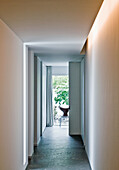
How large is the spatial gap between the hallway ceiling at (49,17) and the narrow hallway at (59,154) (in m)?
2.66

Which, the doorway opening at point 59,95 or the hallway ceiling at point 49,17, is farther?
the doorway opening at point 59,95

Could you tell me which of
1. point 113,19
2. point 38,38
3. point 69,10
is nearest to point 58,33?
point 38,38

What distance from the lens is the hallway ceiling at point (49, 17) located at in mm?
2381

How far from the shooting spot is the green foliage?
10.4 metres

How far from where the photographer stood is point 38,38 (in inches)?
161

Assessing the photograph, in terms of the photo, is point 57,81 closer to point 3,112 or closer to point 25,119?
point 25,119

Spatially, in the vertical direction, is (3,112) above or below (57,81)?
below

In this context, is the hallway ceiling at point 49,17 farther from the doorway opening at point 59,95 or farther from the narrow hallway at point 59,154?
the doorway opening at point 59,95

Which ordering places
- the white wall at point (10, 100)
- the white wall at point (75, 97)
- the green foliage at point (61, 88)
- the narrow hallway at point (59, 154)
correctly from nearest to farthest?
1. the white wall at point (10, 100)
2. the narrow hallway at point (59, 154)
3. the white wall at point (75, 97)
4. the green foliage at point (61, 88)

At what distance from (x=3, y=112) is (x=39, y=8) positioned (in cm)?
139

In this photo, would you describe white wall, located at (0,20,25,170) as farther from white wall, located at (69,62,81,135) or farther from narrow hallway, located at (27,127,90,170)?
white wall, located at (69,62,81,135)

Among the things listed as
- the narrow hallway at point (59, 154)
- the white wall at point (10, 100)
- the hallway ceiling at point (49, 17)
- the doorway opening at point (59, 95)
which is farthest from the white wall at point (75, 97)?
the hallway ceiling at point (49, 17)

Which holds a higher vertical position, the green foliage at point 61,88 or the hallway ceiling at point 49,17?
the hallway ceiling at point 49,17

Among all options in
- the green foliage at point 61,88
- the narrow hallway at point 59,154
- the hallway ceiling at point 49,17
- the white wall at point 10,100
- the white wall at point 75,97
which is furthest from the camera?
the green foliage at point 61,88
